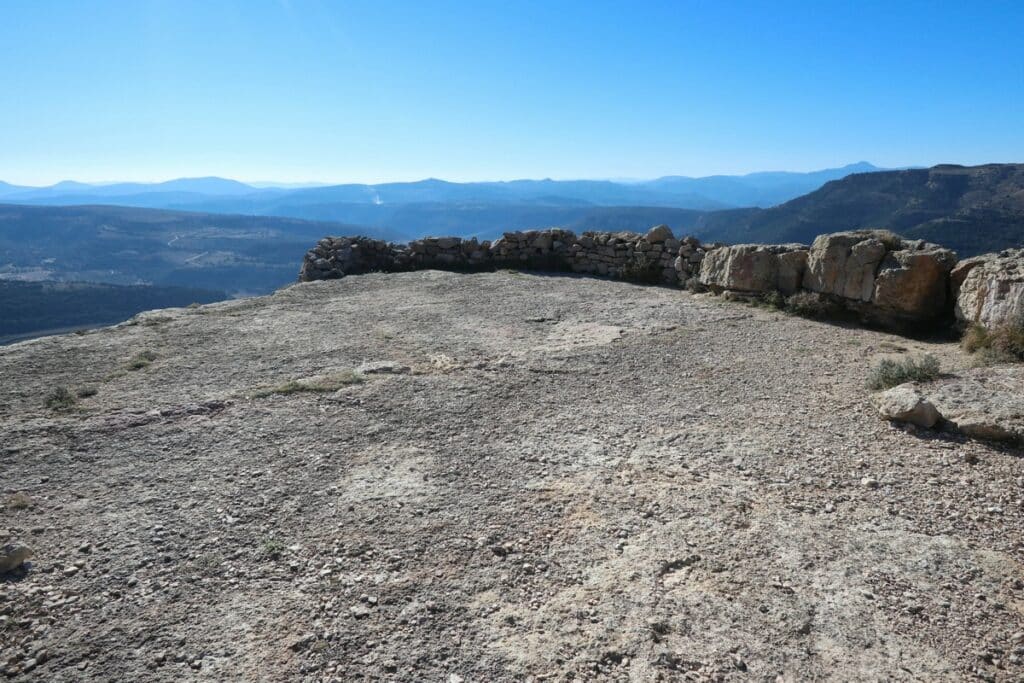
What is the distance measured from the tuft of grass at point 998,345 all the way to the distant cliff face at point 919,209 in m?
22.3

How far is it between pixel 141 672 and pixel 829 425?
20.5ft

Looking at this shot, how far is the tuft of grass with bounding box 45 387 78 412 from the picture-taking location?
22.5 ft

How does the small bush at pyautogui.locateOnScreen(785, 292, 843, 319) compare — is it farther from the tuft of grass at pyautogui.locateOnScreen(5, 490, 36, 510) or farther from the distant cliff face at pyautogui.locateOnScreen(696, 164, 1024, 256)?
the distant cliff face at pyautogui.locateOnScreen(696, 164, 1024, 256)

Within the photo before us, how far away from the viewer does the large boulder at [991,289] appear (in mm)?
8094

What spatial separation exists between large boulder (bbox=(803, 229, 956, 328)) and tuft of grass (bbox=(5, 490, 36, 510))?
1177cm

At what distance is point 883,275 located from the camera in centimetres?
1006

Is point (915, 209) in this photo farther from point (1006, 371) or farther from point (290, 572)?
point (290, 572)

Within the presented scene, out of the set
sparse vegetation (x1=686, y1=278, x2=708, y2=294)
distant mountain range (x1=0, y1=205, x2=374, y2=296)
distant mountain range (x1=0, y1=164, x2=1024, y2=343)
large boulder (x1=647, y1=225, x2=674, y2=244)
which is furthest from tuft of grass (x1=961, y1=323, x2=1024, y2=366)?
distant mountain range (x1=0, y1=205, x2=374, y2=296)

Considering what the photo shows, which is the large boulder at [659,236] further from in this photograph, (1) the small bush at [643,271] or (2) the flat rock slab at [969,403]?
(2) the flat rock slab at [969,403]

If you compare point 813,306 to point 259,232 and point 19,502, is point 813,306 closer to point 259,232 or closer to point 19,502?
point 19,502

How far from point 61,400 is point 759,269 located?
1193 centimetres

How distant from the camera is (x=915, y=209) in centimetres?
4988

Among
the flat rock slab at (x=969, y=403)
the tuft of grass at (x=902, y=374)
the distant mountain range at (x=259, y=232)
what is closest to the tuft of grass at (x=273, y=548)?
the flat rock slab at (x=969, y=403)

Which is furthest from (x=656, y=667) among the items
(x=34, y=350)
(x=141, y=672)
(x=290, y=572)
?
(x=34, y=350)
